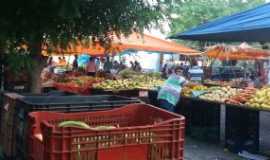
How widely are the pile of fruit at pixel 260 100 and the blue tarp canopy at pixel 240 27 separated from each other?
1164 mm

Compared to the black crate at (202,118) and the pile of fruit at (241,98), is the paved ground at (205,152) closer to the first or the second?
the black crate at (202,118)

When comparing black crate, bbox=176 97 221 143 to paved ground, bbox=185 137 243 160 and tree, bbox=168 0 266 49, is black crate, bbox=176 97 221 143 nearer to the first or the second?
paved ground, bbox=185 137 243 160

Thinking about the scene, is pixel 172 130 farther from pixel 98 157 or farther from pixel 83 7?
pixel 83 7

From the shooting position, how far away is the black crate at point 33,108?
4.96 metres

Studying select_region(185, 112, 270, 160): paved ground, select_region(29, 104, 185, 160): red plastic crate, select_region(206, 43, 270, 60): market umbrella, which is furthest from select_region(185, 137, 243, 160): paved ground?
select_region(206, 43, 270, 60): market umbrella

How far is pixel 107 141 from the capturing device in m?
3.97

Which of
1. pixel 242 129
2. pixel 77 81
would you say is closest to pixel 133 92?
pixel 77 81

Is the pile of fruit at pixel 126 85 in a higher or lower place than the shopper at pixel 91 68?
lower

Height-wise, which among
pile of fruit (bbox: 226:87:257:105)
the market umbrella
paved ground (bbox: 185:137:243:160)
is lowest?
paved ground (bbox: 185:137:243:160)

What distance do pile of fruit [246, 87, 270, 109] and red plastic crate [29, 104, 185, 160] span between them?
4.15m

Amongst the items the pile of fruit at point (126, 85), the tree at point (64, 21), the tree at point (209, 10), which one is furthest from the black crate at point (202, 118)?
the tree at point (209, 10)

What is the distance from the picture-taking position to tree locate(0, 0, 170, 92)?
6.40m

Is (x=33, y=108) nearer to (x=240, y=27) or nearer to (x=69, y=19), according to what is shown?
(x=69, y=19)

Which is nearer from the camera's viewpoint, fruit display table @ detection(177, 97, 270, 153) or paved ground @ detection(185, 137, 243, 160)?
paved ground @ detection(185, 137, 243, 160)
